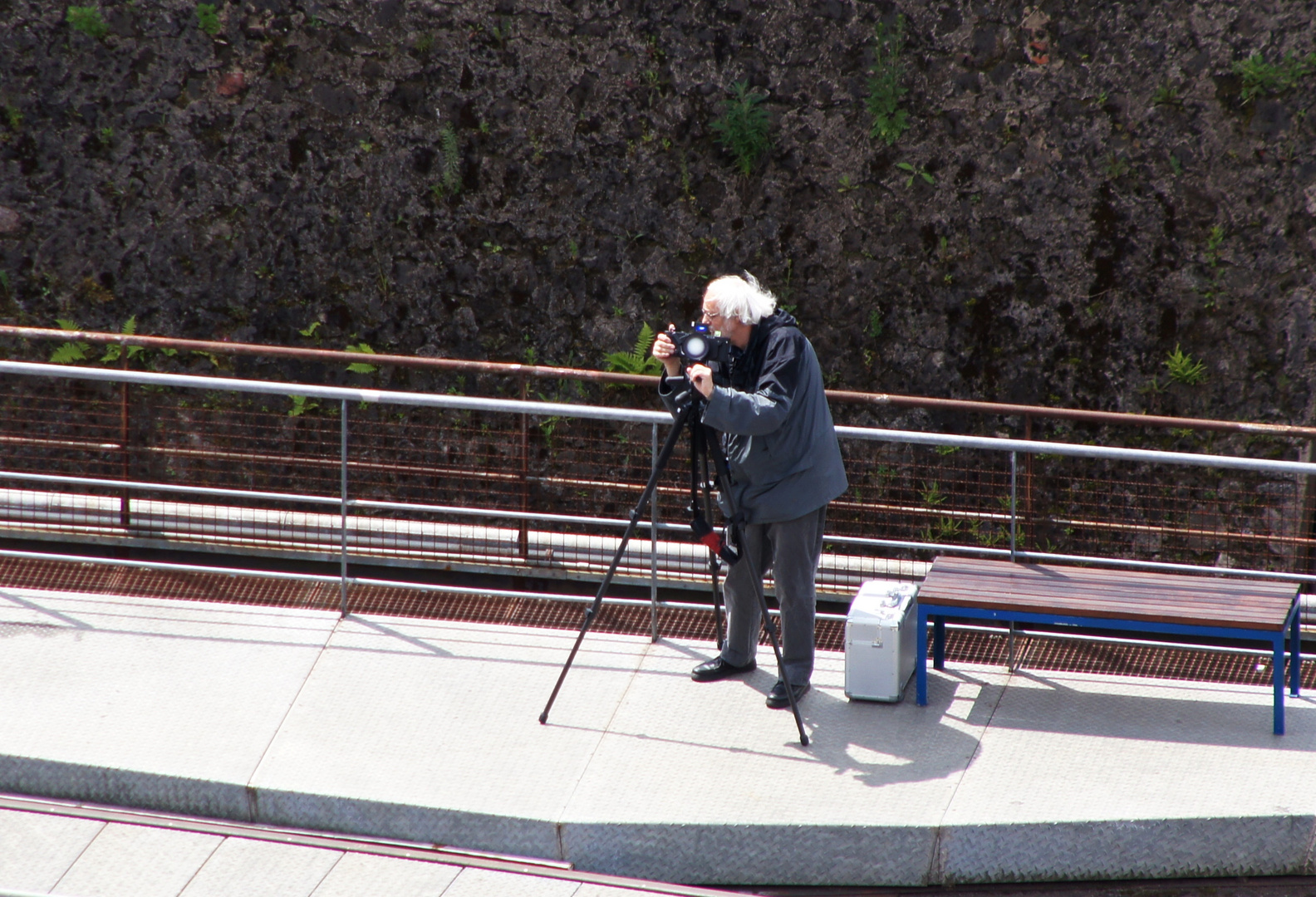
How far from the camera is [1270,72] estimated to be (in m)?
9.61

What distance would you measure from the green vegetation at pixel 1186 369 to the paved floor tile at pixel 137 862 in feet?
25.4

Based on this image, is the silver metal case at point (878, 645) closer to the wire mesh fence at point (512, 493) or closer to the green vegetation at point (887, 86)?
the wire mesh fence at point (512, 493)

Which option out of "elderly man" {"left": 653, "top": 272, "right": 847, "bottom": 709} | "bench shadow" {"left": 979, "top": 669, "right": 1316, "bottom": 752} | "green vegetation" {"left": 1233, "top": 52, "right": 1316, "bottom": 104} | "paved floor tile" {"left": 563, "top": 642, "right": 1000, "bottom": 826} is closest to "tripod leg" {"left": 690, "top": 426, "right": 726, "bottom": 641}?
"elderly man" {"left": 653, "top": 272, "right": 847, "bottom": 709}

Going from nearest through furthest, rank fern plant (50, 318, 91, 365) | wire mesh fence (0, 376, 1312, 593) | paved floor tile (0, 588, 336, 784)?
paved floor tile (0, 588, 336, 784), wire mesh fence (0, 376, 1312, 593), fern plant (50, 318, 91, 365)

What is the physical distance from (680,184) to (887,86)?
1745mm

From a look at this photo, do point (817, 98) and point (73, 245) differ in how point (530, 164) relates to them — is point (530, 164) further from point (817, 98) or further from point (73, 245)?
point (73, 245)

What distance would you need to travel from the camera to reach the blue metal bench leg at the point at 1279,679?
16.6 feet

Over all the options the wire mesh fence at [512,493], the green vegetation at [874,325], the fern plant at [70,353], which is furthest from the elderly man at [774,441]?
the fern plant at [70,353]

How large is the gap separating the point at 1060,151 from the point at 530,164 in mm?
4072

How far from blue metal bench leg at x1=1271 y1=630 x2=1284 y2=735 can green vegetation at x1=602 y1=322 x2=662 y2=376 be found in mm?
5935

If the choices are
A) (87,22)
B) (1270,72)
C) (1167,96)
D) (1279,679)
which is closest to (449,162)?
(87,22)

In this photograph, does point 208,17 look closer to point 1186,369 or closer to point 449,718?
point 449,718

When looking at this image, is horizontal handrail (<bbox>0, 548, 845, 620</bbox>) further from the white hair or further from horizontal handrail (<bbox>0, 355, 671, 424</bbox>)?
the white hair

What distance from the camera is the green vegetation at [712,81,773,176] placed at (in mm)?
10297
